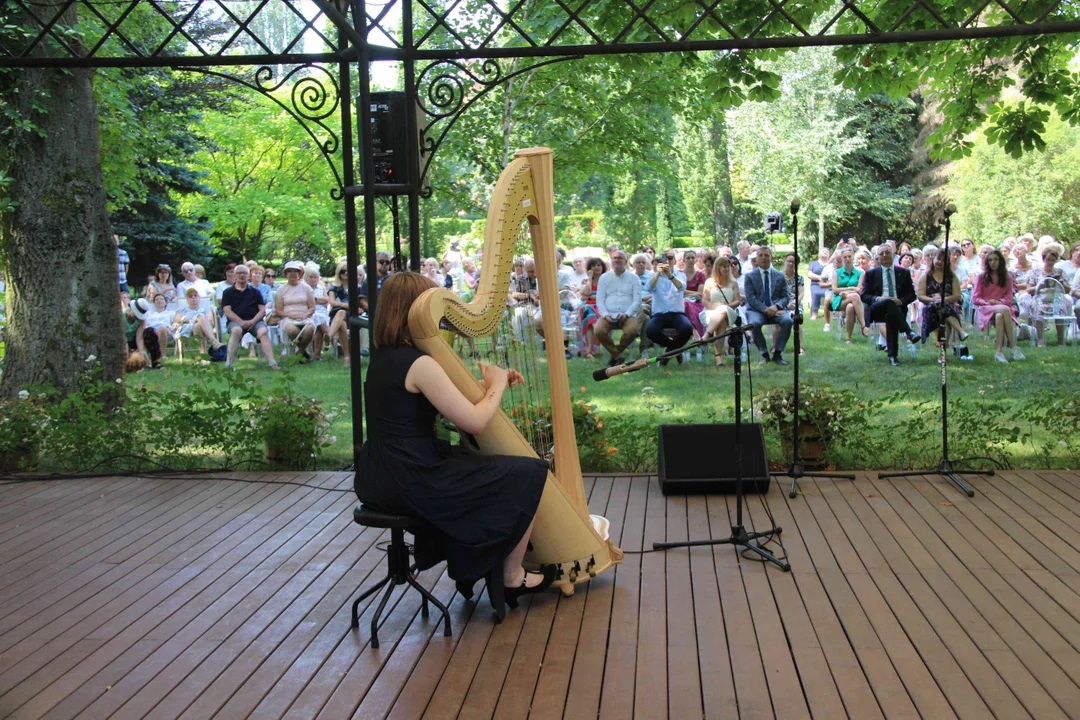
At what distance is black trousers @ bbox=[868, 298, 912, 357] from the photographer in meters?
10.7

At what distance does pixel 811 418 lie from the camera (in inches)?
254

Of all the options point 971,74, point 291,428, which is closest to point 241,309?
point 291,428

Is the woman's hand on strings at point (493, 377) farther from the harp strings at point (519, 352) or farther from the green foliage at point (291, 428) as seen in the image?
the green foliage at point (291, 428)

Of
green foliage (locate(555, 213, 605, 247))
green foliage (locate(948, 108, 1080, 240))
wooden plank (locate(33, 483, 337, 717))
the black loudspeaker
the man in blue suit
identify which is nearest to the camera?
wooden plank (locate(33, 483, 337, 717))

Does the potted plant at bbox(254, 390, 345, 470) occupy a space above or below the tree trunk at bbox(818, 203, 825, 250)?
below

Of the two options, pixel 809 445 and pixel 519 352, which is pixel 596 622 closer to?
pixel 519 352

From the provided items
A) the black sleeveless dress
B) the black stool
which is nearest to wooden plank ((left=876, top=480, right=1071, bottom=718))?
the black sleeveless dress

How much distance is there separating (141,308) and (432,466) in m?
9.98

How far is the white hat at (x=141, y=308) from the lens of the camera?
495 inches

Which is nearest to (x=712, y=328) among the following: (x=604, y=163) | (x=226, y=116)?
(x=604, y=163)

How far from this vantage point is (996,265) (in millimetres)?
11016

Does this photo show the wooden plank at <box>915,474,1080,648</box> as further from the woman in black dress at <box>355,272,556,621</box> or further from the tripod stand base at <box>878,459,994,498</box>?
the woman in black dress at <box>355,272,556,621</box>

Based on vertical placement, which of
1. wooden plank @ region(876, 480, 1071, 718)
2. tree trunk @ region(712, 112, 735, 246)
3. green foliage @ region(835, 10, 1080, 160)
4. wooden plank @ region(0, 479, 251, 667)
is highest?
tree trunk @ region(712, 112, 735, 246)

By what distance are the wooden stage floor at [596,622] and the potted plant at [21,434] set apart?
3.67 ft
